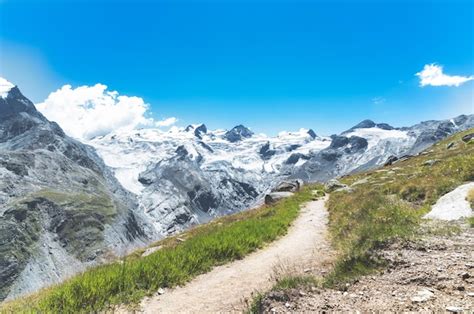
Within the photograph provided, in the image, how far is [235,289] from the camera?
42.3 ft

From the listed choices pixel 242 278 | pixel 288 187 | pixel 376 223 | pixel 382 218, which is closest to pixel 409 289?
pixel 242 278

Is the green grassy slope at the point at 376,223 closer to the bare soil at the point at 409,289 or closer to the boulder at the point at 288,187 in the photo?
the bare soil at the point at 409,289

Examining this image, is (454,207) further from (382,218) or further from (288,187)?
(288,187)

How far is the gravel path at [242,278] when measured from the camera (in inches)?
457

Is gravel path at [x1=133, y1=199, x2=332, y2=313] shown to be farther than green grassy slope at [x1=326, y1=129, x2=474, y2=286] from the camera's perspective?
No

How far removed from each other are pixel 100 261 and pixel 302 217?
17011 mm

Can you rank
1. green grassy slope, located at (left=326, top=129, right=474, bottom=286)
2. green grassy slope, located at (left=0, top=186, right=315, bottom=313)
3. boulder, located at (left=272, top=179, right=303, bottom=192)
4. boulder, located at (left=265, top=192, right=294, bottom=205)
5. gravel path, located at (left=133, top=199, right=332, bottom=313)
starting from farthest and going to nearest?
boulder, located at (left=272, top=179, right=303, bottom=192)
boulder, located at (left=265, top=192, right=294, bottom=205)
green grassy slope, located at (left=326, top=129, right=474, bottom=286)
gravel path, located at (left=133, top=199, right=332, bottom=313)
green grassy slope, located at (left=0, top=186, right=315, bottom=313)

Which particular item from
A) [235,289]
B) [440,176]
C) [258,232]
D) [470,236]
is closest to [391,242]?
[470,236]

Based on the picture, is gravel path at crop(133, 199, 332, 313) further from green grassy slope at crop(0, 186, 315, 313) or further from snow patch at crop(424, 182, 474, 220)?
snow patch at crop(424, 182, 474, 220)

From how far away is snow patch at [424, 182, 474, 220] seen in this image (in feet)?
52.1

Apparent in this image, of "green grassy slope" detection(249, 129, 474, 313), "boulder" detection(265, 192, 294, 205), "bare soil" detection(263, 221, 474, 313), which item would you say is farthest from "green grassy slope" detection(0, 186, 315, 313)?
"boulder" detection(265, 192, 294, 205)

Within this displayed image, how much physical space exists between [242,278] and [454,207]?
10501mm

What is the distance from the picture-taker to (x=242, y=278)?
14.0m

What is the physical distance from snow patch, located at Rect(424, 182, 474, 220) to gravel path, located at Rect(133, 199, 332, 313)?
526 centimetres
